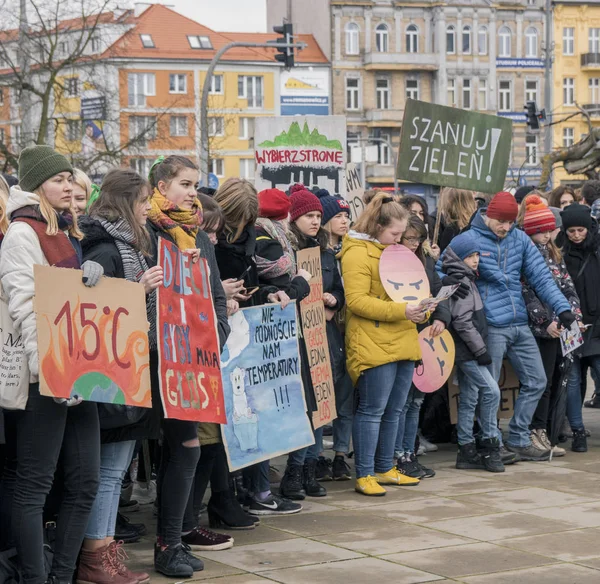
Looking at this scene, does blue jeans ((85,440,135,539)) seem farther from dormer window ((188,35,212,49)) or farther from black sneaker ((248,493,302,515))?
dormer window ((188,35,212,49))

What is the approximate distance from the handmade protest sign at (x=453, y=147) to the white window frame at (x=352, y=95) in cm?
7067

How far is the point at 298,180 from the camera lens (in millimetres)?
10898

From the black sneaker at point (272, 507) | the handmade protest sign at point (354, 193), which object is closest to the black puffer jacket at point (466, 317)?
the black sneaker at point (272, 507)

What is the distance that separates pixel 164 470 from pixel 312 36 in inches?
3125

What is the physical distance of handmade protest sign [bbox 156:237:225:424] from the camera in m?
5.79

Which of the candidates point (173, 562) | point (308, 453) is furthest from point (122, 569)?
point (308, 453)

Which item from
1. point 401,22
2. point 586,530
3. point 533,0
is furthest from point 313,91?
point 586,530

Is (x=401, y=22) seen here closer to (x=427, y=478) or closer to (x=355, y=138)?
(x=355, y=138)

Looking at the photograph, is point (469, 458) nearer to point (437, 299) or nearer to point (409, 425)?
point (409, 425)

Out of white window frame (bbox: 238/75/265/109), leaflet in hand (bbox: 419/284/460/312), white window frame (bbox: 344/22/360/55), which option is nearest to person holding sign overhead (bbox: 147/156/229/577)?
leaflet in hand (bbox: 419/284/460/312)

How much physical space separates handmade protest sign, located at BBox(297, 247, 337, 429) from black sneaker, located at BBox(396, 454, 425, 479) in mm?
655

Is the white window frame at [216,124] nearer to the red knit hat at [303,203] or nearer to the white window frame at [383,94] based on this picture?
the white window frame at [383,94]

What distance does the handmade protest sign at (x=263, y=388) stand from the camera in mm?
6906

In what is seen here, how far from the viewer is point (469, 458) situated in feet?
29.6
